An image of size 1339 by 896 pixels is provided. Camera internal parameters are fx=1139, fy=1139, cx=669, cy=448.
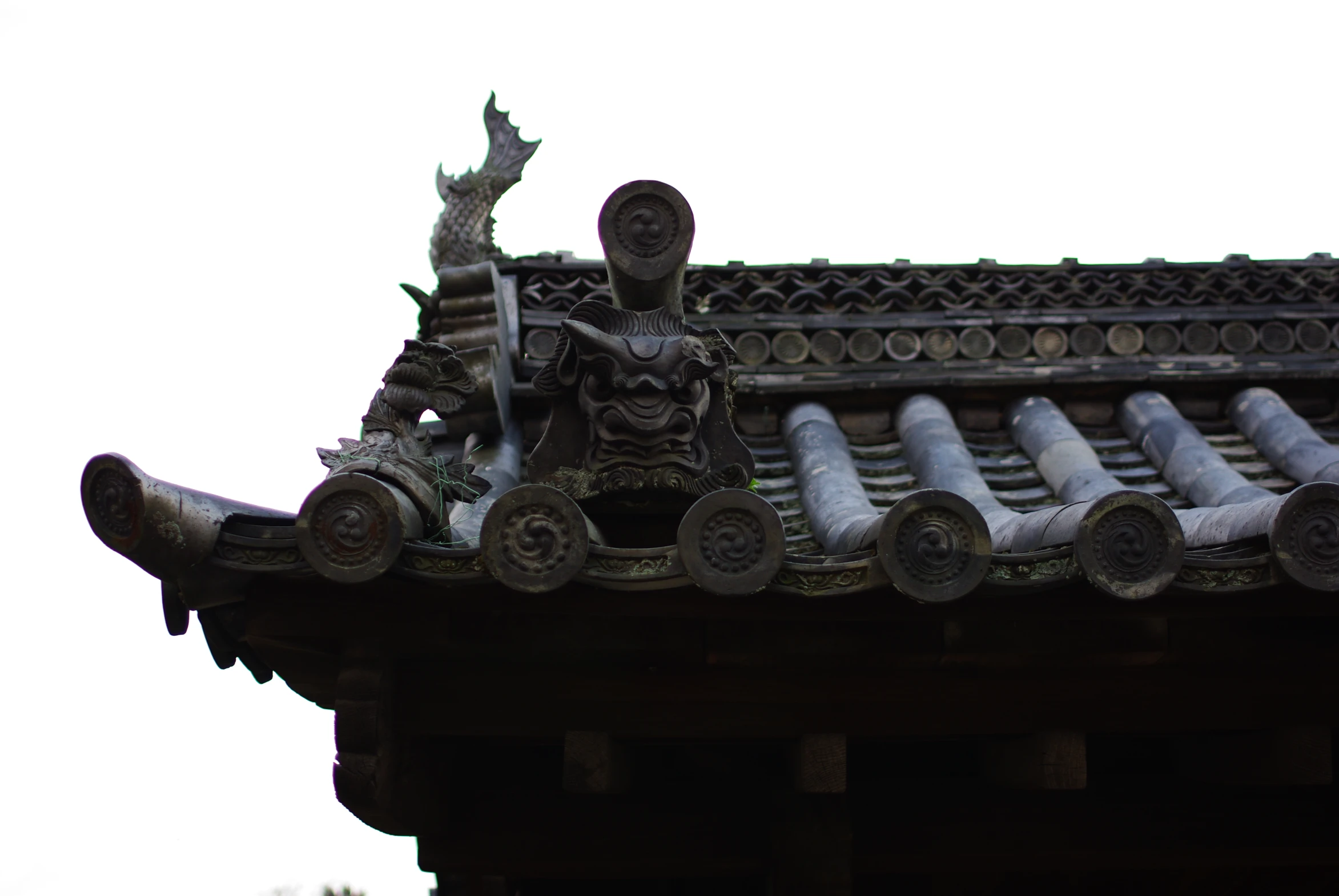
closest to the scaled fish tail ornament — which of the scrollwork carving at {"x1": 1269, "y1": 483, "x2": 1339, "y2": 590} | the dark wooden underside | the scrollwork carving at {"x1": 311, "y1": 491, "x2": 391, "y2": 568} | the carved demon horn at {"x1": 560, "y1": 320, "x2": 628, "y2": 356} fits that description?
the carved demon horn at {"x1": 560, "y1": 320, "x2": 628, "y2": 356}

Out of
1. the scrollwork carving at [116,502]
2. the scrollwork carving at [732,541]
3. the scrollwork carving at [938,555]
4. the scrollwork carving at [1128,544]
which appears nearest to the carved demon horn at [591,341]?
the scrollwork carving at [732,541]

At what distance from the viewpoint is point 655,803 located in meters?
3.57

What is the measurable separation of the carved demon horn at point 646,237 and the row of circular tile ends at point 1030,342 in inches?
60.8

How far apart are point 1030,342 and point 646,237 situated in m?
2.28

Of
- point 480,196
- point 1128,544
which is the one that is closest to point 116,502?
point 1128,544

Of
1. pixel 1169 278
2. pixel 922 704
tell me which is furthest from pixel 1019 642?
pixel 1169 278

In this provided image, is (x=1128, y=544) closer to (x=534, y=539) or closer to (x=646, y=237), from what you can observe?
(x=534, y=539)

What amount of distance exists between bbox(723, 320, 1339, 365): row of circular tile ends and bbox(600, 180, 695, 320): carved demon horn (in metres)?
1.54

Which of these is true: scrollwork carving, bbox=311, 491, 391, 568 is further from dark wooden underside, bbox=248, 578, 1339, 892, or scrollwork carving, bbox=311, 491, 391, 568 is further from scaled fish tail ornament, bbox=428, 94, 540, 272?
scaled fish tail ornament, bbox=428, 94, 540, 272

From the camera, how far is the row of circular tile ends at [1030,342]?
16.4 ft

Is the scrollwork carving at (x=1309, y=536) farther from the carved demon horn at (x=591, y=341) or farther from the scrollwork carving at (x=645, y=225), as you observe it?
the scrollwork carving at (x=645, y=225)

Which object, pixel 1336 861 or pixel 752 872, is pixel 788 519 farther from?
pixel 1336 861

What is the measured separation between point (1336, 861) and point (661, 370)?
2.64m

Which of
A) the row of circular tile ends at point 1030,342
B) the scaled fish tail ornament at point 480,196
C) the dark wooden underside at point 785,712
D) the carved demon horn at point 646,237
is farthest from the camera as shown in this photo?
the scaled fish tail ornament at point 480,196
